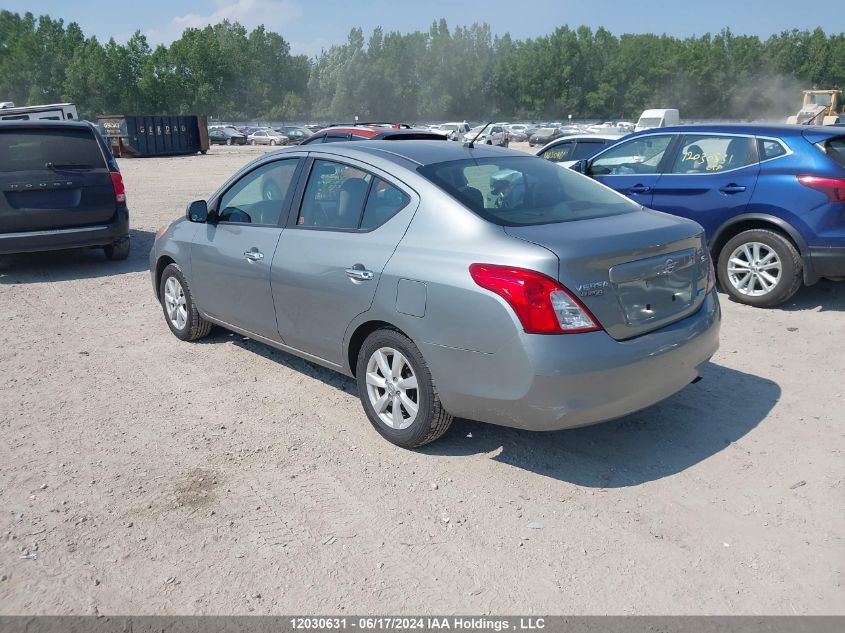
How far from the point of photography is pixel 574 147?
457 inches

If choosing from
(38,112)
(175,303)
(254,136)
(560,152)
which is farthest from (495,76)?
(175,303)

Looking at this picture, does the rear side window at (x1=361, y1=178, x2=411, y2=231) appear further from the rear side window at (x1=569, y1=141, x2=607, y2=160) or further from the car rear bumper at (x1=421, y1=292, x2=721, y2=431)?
the rear side window at (x1=569, y1=141, x2=607, y2=160)

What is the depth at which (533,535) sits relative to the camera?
3.36m

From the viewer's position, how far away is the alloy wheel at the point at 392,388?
4043mm

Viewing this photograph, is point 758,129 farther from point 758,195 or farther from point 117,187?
point 117,187

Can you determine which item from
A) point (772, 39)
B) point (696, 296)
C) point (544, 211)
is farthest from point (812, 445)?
point (772, 39)

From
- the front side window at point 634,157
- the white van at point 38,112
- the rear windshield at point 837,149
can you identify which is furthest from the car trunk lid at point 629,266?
the white van at point 38,112

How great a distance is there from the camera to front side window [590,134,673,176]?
8021mm

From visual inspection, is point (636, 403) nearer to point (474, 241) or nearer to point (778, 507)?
point (778, 507)

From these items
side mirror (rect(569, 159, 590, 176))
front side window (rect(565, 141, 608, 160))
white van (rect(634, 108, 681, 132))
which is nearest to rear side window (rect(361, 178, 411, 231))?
side mirror (rect(569, 159, 590, 176))

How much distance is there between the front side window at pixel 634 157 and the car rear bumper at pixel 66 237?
5.67 meters

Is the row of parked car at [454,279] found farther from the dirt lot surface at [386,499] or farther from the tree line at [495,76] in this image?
the tree line at [495,76]

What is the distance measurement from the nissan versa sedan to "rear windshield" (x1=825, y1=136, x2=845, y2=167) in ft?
11.0

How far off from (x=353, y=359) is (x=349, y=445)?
504mm
